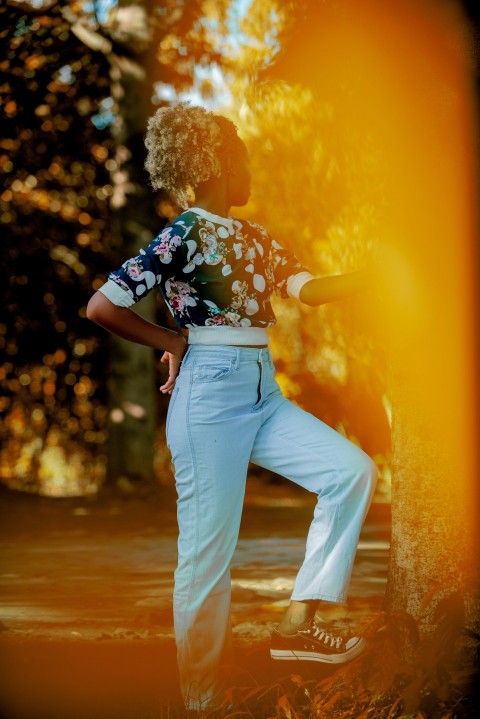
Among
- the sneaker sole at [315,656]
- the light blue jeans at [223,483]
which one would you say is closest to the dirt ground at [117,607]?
the sneaker sole at [315,656]

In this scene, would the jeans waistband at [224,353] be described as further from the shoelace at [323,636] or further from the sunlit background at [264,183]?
the shoelace at [323,636]

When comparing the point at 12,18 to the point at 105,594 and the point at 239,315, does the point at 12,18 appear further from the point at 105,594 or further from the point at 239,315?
the point at 239,315

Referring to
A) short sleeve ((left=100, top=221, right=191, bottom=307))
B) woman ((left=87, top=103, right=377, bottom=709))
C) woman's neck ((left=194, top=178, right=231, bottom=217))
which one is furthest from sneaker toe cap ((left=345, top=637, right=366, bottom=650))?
woman's neck ((left=194, top=178, right=231, bottom=217))

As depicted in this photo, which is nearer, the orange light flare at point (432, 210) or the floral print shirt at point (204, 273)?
the floral print shirt at point (204, 273)

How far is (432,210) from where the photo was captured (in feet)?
11.8

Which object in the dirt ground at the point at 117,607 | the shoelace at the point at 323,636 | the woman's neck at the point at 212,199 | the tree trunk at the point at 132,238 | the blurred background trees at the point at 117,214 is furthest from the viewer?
the tree trunk at the point at 132,238

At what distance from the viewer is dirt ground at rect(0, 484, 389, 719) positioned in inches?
143

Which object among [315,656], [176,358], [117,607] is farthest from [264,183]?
[315,656]

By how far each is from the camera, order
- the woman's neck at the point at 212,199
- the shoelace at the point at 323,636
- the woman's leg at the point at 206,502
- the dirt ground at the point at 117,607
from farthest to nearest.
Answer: the dirt ground at the point at 117,607, the woman's neck at the point at 212,199, the woman's leg at the point at 206,502, the shoelace at the point at 323,636

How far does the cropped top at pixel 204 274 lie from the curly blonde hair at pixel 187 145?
0.13m

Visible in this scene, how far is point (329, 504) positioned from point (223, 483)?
0.35 metres

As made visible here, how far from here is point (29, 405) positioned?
1452 cm

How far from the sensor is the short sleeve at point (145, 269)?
10.7 feet

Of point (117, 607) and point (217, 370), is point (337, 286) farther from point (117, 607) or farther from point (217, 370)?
point (117, 607)
